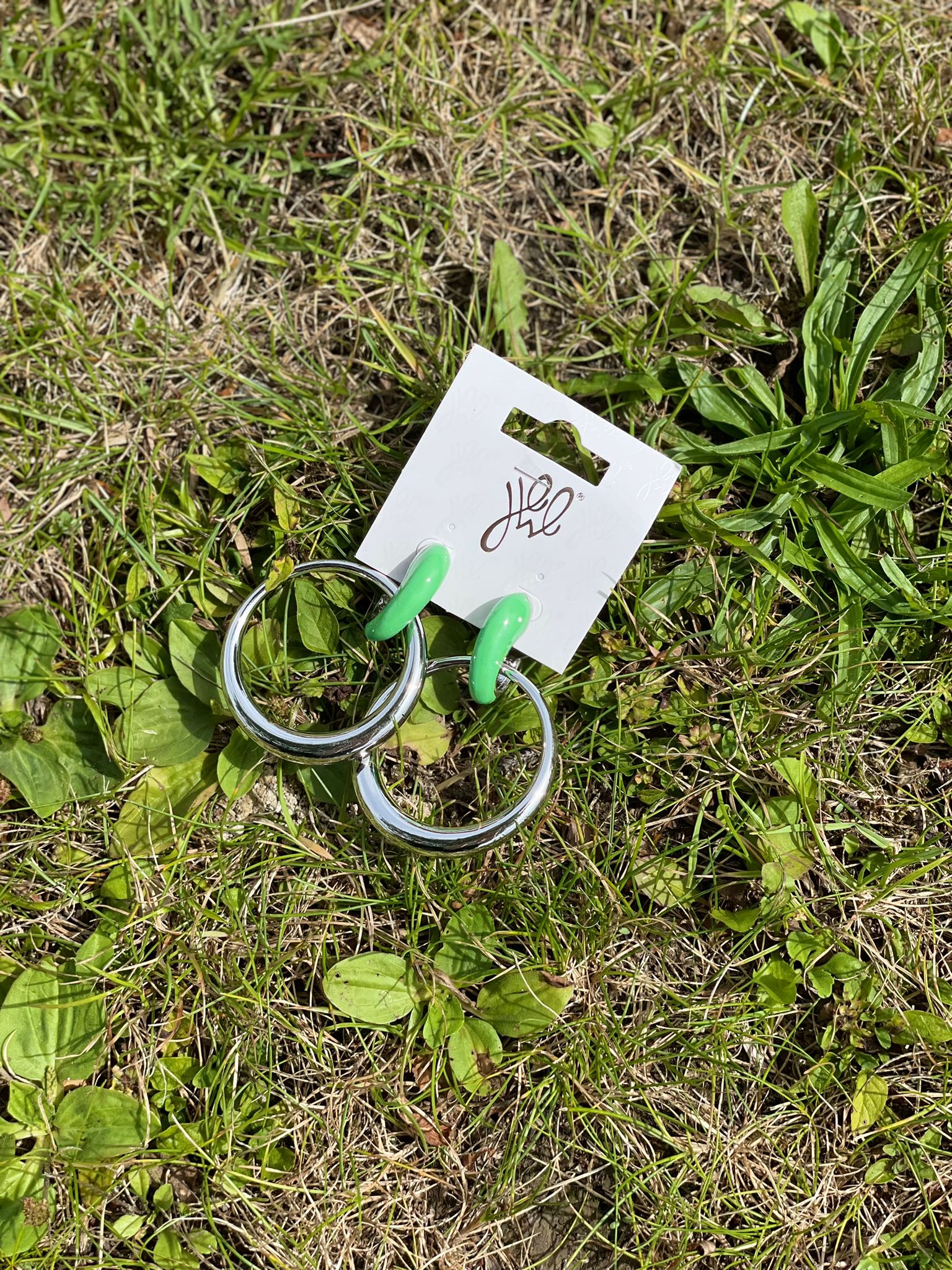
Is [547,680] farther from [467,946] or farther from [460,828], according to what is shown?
[467,946]

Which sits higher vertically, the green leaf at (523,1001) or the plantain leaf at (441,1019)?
the green leaf at (523,1001)

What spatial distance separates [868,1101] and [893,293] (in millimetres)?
1463

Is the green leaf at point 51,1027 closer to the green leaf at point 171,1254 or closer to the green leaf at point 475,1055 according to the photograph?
the green leaf at point 171,1254

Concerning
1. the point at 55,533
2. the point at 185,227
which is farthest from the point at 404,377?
the point at 55,533

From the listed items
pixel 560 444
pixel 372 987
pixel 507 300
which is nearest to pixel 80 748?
pixel 372 987

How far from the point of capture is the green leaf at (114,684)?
1786mm

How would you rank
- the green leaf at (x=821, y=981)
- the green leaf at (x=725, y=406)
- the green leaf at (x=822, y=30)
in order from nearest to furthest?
the green leaf at (x=821, y=981) < the green leaf at (x=725, y=406) < the green leaf at (x=822, y=30)

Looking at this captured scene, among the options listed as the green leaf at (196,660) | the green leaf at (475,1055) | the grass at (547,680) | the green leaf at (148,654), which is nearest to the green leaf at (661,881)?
the grass at (547,680)

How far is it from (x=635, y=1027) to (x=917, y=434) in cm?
118

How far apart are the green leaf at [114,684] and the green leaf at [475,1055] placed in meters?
0.85

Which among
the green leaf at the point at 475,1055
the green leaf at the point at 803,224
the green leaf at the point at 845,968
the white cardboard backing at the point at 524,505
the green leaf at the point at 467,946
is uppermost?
the green leaf at the point at 803,224

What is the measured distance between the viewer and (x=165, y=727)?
177 cm

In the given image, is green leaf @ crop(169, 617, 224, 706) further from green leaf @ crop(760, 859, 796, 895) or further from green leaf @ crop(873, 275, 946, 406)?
green leaf @ crop(873, 275, 946, 406)

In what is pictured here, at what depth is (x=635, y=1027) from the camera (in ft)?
5.59
